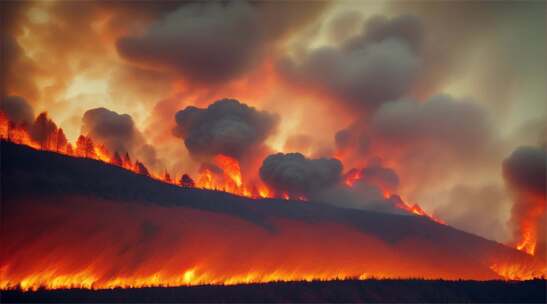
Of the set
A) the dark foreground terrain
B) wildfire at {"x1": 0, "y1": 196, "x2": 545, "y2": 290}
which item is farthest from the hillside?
the dark foreground terrain

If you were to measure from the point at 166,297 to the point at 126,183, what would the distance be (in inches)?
1318

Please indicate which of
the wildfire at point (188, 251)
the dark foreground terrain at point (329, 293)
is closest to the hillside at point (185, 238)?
the wildfire at point (188, 251)

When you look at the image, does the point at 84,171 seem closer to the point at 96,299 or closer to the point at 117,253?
the point at 117,253

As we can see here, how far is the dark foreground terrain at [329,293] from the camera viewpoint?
67438mm

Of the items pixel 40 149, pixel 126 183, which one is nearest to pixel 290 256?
pixel 126 183

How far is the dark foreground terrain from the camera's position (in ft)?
221

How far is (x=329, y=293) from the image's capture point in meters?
84.1

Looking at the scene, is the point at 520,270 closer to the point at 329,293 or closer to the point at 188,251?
the point at 329,293

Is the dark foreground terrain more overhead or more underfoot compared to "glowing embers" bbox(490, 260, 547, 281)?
more underfoot

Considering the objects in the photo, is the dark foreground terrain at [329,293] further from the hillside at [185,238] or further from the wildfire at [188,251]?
the hillside at [185,238]

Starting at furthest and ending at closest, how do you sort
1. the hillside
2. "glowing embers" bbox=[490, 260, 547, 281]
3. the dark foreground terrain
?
"glowing embers" bbox=[490, 260, 547, 281], the hillside, the dark foreground terrain

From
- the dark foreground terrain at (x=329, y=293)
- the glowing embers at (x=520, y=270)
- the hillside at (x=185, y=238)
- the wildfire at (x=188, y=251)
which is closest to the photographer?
the dark foreground terrain at (x=329, y=293)

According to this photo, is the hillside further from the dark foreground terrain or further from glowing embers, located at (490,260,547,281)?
the dark foreground terrain

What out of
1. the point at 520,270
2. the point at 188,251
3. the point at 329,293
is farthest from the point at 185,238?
the point at 520,270
